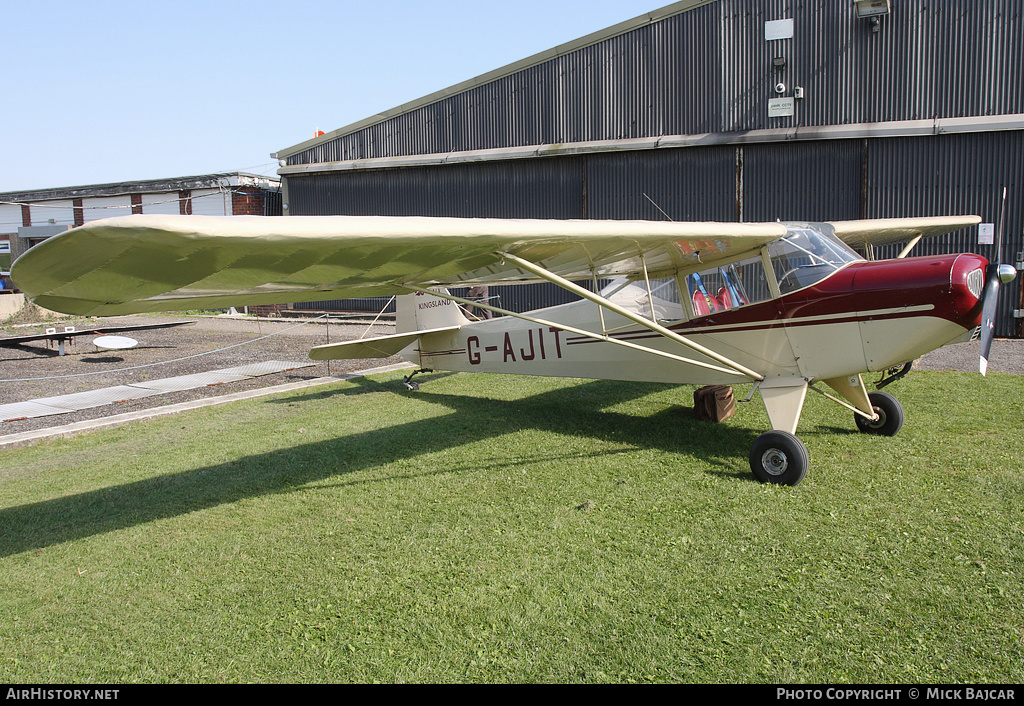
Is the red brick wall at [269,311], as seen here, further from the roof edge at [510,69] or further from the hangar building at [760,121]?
the hangar building at [760,121]

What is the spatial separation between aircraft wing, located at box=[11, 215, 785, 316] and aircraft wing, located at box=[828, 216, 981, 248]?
2697 millimetres

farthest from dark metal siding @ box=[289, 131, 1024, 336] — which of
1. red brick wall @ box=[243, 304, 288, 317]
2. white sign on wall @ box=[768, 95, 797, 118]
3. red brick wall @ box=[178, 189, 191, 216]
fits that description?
red brick wall @ box=[178, 189, 191, 216]

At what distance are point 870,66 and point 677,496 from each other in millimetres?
13077

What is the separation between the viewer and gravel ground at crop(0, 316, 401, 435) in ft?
31.0

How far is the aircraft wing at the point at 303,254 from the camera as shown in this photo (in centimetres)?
284

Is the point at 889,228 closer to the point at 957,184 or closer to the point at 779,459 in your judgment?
the point at 779,459

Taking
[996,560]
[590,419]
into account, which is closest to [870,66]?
[590,419]

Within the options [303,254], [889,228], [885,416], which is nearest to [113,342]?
[303,254]

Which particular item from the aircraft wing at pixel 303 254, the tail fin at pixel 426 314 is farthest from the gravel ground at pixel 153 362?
the aircraft wing at pixel 303 254

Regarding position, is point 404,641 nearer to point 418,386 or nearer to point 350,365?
point 418,386

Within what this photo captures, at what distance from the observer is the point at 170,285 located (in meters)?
3.45

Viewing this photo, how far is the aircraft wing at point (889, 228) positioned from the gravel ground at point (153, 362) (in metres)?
8.10

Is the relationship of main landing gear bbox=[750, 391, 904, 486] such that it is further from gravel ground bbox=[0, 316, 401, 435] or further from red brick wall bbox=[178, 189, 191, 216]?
red brick wall bbox=[178, 189, 191, 216]

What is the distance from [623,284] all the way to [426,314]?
301 centimetres
